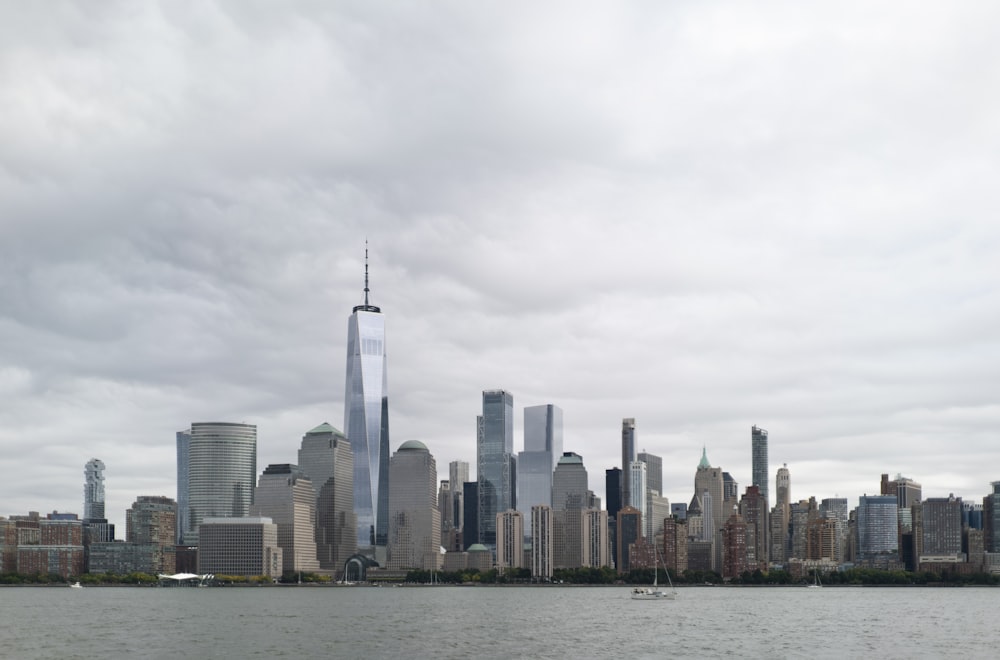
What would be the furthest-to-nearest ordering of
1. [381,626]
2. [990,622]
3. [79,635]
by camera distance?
[990,622]
[381,626]
[79,635]

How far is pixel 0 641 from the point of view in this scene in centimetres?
13888

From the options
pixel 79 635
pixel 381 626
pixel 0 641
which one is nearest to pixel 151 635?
pixel 79 635

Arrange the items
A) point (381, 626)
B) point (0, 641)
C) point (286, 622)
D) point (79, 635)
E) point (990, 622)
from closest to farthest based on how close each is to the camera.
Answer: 1. point (0, 641)
2. point (79, 635)
3. point (381, 626)
4. point (286, 622)
5. point (990, 622)

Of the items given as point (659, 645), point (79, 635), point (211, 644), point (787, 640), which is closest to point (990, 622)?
point (787, 640)

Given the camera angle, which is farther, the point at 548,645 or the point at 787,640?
the point at 787,640

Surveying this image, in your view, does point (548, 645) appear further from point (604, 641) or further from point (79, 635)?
point (79, 635)

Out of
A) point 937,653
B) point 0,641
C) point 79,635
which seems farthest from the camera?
point 79,635

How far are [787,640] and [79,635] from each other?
86.5 meters

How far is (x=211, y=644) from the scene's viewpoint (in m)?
133

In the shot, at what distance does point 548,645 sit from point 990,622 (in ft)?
317

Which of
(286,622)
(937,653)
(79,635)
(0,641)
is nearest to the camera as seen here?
(937,653)

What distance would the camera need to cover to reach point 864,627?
17288cm

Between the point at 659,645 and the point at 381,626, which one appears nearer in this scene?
the point at 659,645

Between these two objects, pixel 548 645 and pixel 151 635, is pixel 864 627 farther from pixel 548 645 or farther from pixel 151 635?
pixel 151 635
